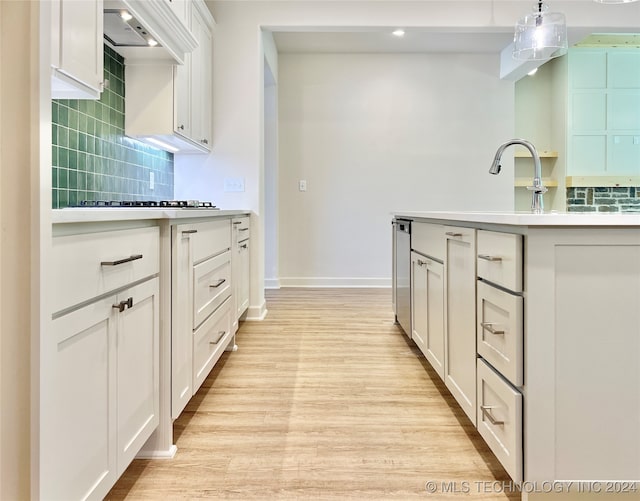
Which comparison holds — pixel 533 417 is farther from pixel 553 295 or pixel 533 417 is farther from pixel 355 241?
pixel 355 241

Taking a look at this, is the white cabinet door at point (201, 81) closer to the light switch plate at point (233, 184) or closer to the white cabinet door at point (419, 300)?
the light switch plate at point (233, 184)

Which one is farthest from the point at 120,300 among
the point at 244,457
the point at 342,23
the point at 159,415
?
the point at 342,23

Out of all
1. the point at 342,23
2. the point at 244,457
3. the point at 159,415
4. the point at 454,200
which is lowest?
the point at 244,457

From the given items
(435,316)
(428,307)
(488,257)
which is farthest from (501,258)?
(428,307)

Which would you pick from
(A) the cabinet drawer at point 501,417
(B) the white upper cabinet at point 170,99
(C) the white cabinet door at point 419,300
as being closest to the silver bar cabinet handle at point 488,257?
(A) the cabinet drawer at point 501,417

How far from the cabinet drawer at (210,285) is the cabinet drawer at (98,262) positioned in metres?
0.42

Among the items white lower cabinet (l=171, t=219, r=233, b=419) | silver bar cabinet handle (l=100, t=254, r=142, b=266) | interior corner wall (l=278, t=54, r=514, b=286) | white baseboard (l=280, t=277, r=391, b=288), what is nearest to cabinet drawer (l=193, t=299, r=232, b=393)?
white lower cabinet (l=171, t=219, r=233, b=419)

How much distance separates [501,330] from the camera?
1.24 meters

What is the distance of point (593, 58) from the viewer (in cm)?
503

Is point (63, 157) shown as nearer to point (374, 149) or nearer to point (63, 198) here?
point (63, 198)

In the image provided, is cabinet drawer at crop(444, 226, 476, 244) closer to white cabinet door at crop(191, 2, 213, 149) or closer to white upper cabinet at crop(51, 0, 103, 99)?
white upper cabinet at crop(51, 0, 103, 99)

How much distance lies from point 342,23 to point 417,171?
2.10 metres

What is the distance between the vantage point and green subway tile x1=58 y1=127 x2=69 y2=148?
1.89 m

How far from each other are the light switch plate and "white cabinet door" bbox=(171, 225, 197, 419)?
1846mm
